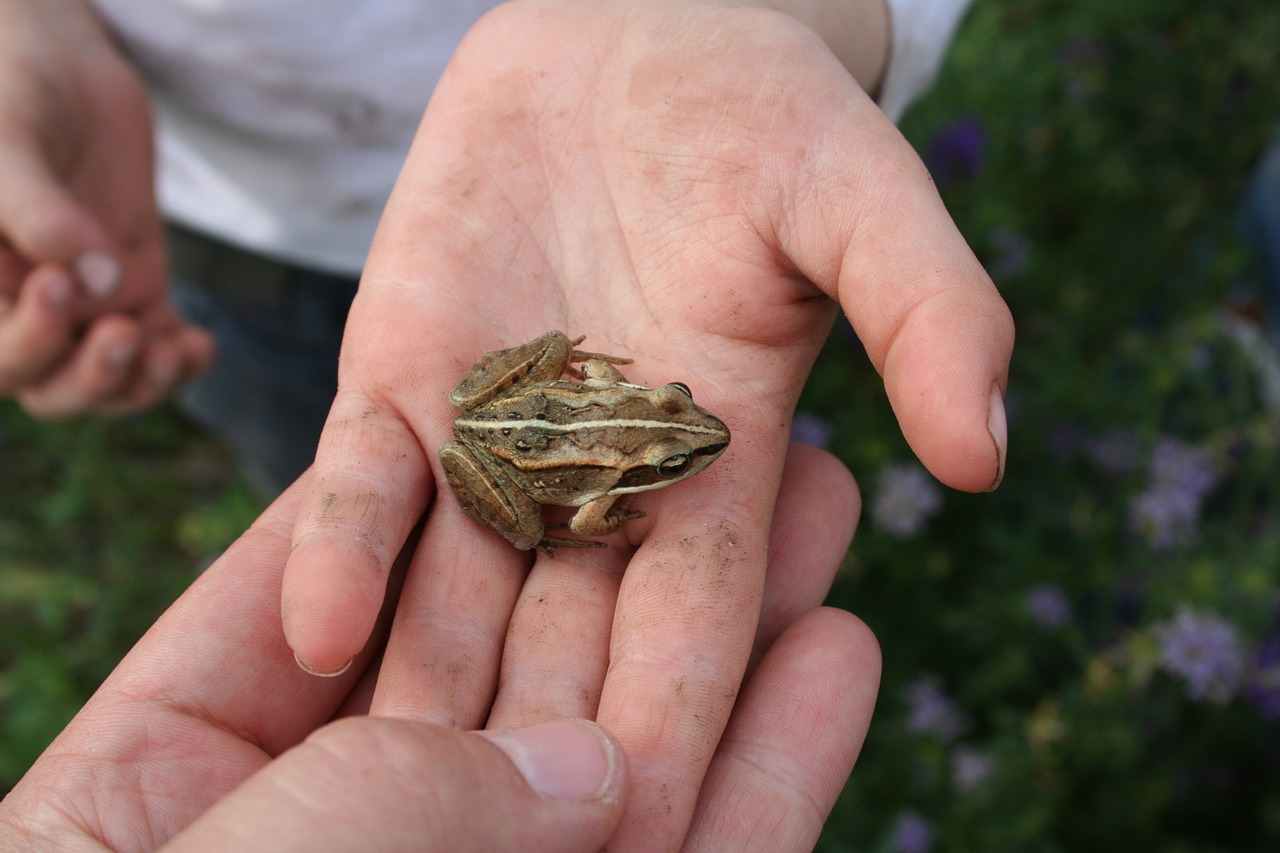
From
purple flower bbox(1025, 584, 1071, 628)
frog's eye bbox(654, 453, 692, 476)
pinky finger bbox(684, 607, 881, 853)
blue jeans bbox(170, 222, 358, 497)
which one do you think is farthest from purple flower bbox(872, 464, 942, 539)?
blue jeans bbox(170, 222, 358, 497)

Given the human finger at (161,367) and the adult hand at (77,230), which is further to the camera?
the human finger at (161,367)

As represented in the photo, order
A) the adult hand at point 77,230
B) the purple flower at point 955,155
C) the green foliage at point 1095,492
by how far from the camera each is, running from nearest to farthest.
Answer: the green foliage at point 1095,492 < the adult hand at point 77,230 < the purple flower at point 955,155

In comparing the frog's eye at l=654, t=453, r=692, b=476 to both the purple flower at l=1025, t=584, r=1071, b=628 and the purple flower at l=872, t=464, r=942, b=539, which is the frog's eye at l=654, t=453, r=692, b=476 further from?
the purple flower at l=1025, t=584, r=1071, b=628

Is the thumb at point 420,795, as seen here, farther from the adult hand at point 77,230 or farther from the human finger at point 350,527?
the adult hand at point 77,230

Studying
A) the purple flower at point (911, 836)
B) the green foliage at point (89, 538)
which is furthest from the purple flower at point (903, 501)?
the green foliage at point (89, 538)

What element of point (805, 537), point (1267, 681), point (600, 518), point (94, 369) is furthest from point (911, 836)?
point (94, 369)

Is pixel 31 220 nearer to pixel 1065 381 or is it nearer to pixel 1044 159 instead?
pixel 1065 381
